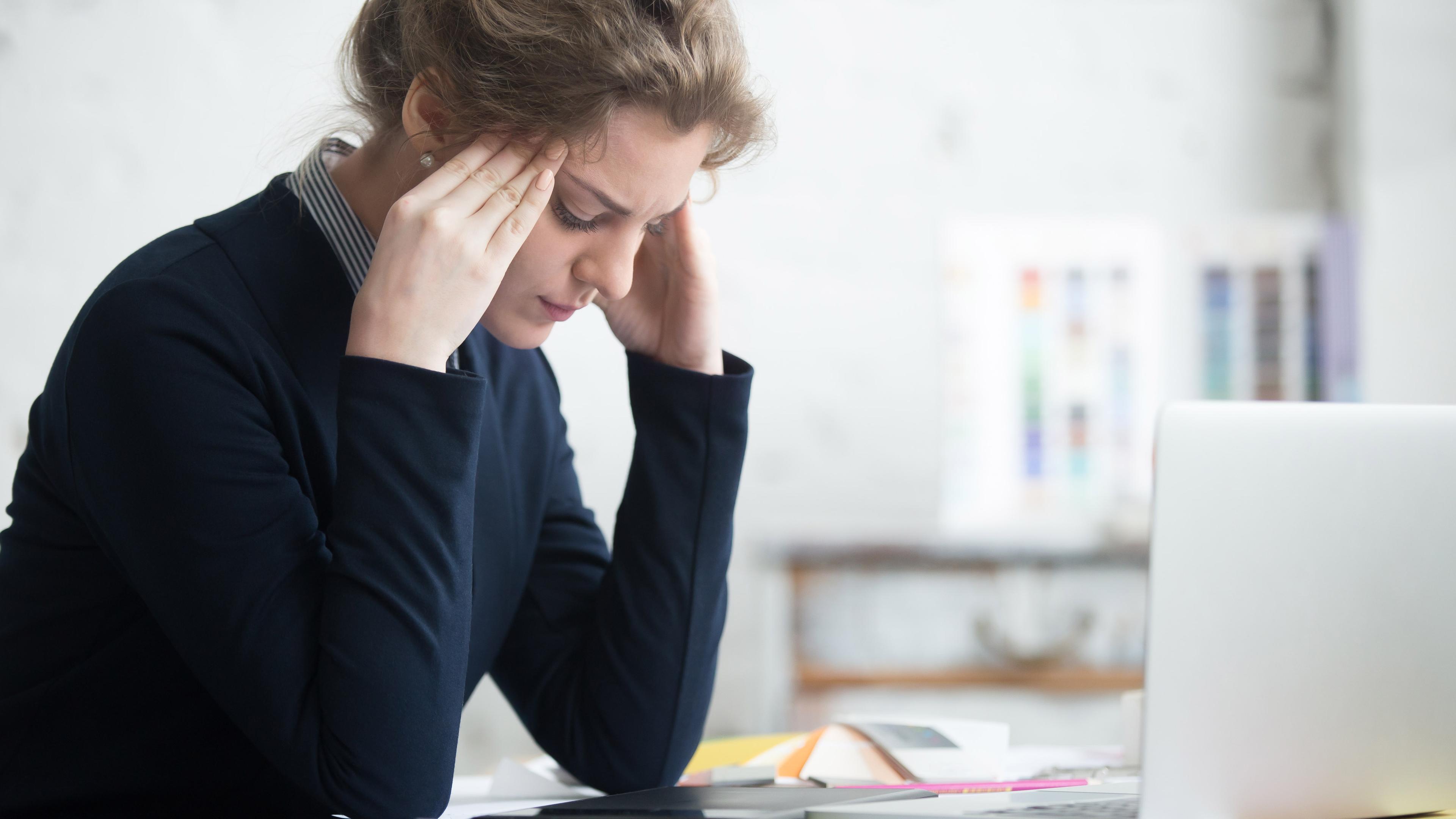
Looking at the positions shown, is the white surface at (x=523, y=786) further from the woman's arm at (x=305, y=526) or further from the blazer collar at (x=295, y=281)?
the blazer collar at (x=295, y=281)

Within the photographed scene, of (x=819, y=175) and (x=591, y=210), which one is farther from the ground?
(x=819, y=175)

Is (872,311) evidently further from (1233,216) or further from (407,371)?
(407,371)

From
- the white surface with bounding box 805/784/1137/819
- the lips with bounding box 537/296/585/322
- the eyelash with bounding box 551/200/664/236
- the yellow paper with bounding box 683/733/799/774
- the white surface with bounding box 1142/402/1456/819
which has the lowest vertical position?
the yellow paper with bounding box 683/733/799/774

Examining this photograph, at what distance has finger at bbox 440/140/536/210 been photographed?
2.65ft

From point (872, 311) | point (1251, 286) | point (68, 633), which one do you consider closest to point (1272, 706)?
point (68, 633)

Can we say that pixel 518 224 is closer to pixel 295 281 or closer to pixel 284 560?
pixel 295 281

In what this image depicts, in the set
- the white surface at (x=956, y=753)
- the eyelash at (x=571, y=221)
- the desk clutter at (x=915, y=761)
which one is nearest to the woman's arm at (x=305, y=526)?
the eyelash at (x=571, y=221)

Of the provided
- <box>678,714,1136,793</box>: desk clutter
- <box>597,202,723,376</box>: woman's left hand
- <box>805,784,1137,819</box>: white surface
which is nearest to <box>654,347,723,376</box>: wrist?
<box>597,202,723,376</box>: woman's left hand

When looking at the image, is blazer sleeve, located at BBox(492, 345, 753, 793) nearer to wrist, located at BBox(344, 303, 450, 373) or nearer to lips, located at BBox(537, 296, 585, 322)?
lips, located at BBox(537, 296, 585, 322)

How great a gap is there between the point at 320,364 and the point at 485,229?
0.58 ft

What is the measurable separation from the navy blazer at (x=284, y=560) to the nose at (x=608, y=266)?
127 millimetres

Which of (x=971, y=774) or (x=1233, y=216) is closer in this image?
(x=971, y=774)

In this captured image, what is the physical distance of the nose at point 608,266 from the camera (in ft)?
2.93

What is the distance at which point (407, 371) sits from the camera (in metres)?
0.75
